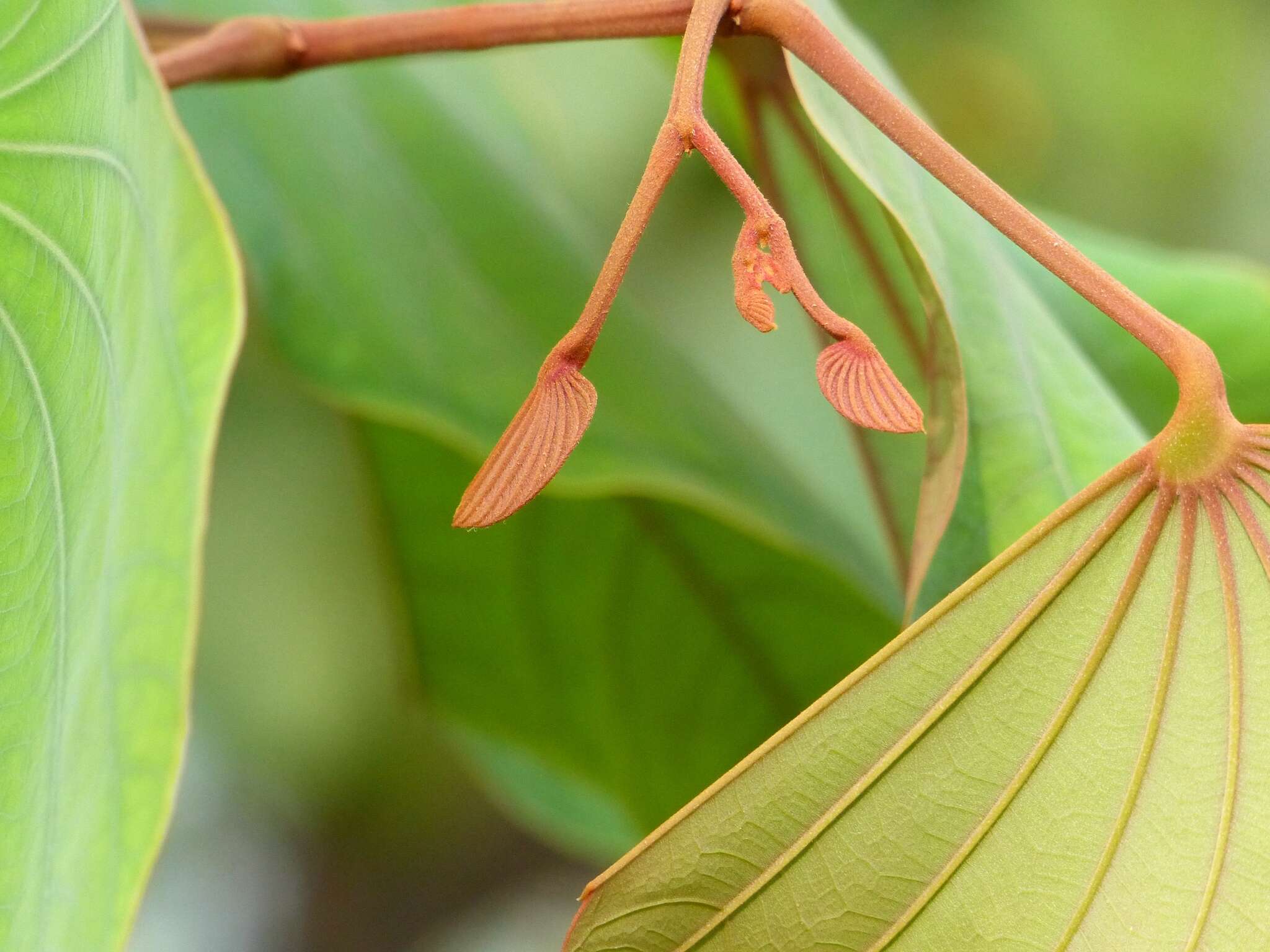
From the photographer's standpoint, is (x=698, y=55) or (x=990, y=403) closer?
(x=698, y=55)

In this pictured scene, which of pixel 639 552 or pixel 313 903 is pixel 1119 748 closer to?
pixel 639 552

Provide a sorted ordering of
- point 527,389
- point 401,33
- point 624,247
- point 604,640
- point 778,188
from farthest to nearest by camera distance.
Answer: point 604,640
point 527,389
point 778,188
point 401,33
point 624,247

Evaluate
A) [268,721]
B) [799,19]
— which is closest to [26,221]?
[799,19]

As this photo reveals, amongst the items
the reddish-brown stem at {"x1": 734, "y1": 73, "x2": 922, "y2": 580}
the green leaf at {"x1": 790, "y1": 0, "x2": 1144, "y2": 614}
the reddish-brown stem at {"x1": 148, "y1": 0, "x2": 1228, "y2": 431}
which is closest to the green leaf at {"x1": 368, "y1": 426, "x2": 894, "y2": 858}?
the reddish-brown stem at {"x1": 734, "y1": 73, "x2": 922, "y2": 580}

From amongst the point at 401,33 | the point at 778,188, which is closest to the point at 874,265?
the point at 778,188

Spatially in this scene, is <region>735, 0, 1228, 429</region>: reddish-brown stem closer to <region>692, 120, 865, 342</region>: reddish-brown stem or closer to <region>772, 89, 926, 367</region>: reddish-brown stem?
<region>692, 120, 865, 342</region>: reddish-brown stem

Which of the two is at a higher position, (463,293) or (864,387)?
(864,387)

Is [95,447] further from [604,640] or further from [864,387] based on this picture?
[604,640]
